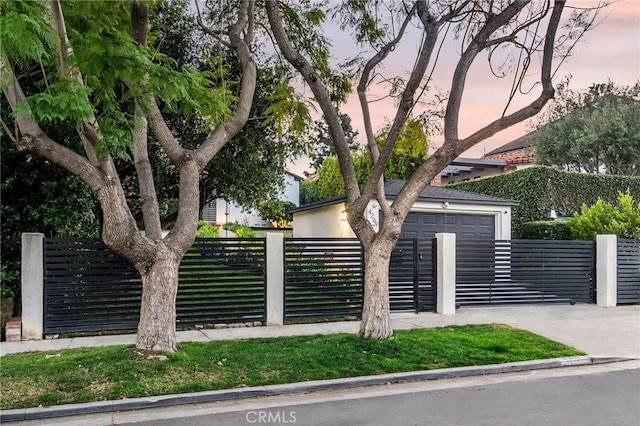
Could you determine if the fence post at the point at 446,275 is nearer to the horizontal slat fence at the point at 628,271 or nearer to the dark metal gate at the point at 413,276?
the dark metal gate at the point at 413,276

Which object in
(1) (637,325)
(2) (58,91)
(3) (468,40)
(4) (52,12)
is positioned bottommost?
(1) (637,325)

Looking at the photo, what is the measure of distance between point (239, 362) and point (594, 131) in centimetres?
2203

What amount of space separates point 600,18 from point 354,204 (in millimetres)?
5261

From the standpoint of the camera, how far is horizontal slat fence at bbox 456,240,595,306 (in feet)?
36.9

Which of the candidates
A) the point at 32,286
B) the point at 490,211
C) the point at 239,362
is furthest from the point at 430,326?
the point at 490,211

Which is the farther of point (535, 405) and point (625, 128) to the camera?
point (625, 128)

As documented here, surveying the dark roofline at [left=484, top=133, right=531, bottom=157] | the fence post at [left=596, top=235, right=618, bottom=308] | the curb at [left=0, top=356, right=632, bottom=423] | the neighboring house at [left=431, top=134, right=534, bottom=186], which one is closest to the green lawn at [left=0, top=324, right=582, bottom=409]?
the curb at [left=0, top=356, right=632, bottom=423]

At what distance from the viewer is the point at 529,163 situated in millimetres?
28812

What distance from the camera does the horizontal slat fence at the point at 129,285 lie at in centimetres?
816

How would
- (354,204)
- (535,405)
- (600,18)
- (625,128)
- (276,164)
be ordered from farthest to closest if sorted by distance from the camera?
(625,128)
(276,164)
(600,18)
(354,204)
(535,405)

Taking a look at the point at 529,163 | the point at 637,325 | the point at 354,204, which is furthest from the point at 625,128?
the point at 354,204

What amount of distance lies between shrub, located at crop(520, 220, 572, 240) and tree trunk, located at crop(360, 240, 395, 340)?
957 centimetres

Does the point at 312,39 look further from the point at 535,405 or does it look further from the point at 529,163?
the point at 529,163

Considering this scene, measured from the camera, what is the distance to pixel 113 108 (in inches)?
236
